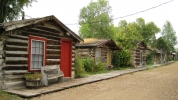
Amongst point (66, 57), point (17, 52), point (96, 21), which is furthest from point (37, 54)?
point (96, 21)

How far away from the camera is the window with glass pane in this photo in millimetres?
10414

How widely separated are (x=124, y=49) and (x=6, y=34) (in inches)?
729

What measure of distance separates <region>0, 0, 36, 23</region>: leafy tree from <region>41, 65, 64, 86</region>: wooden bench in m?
9.51

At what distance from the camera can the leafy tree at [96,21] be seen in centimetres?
5984

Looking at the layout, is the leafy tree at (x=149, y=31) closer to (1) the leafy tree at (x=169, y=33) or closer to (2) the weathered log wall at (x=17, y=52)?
(1) the leafy tree at (x=169, y=33)

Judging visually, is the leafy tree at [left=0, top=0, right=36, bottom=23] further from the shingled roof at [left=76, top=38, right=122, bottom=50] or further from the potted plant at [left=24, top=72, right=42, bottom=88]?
the potted plant at [left=24, top=72, right=42, bottom=88]

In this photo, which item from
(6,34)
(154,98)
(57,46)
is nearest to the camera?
(154,98)

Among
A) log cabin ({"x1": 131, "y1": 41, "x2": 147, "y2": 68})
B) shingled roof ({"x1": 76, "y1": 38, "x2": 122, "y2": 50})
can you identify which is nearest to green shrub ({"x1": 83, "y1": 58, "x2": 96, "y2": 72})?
shingled roof ({"x1": 76, "y1": 38, "x2": 122, "y2": 50})

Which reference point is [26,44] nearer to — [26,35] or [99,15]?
[26,35]

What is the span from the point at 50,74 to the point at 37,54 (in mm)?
1354

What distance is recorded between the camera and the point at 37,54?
10.6 m

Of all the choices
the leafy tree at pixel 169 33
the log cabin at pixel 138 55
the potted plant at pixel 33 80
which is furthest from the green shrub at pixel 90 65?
the leafy tree at pixel 169 33

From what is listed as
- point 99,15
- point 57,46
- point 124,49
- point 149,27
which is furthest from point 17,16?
point 149,27

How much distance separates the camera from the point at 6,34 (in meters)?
8.88
